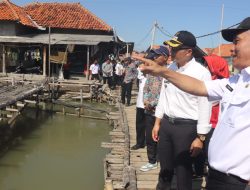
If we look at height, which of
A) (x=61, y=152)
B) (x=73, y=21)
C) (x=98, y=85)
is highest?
(x=73, y=21)

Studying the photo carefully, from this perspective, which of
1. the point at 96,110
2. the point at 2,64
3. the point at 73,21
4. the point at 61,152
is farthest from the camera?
the point at 73,21

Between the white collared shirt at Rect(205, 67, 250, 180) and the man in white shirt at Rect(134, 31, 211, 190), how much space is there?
1.23 meters

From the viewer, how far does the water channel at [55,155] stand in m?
8.23

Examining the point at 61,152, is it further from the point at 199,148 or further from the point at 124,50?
the point at 124,50

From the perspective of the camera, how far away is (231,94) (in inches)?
90.7

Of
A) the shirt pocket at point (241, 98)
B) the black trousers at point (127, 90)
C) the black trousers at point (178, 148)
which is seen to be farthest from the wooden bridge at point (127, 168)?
the black trousers at point (127, 90)

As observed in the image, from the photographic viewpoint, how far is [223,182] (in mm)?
2324

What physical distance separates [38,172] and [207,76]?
6177 millimetres

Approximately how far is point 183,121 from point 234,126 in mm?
1585

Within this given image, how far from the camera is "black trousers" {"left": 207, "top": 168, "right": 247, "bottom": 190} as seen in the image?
223 centimetres

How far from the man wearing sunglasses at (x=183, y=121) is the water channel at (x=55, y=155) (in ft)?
14.0

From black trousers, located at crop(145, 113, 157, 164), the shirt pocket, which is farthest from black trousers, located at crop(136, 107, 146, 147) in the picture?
the shirt pocket

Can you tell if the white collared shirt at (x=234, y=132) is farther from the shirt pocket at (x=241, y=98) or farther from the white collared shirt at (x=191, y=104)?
the white collared shirt at (x=191, y=104)

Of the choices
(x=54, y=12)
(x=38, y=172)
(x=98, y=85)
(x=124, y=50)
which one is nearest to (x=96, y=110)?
(x=98, y=85)
